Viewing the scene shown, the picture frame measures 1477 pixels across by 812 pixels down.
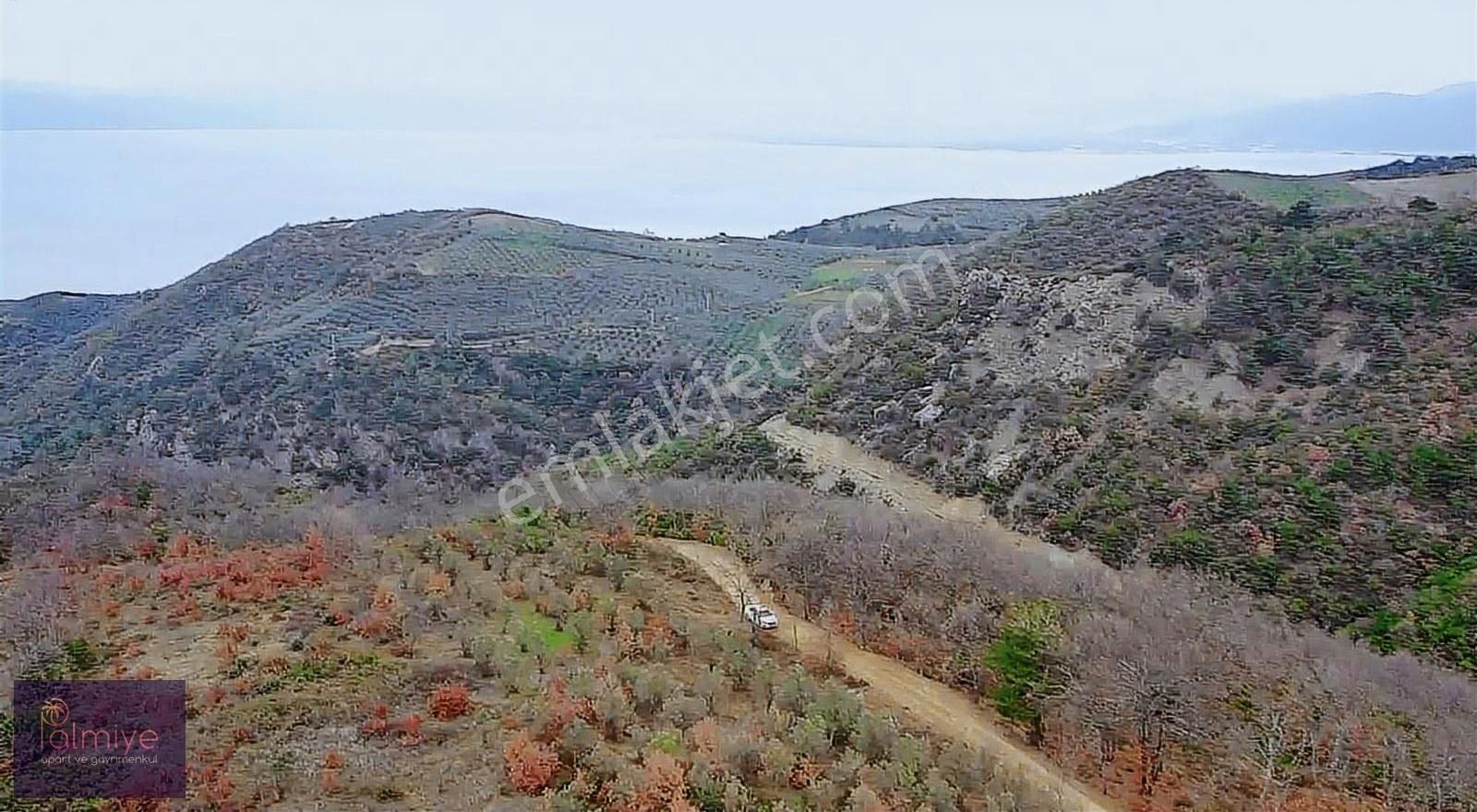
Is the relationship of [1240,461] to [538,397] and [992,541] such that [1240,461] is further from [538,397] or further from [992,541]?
[538,397]

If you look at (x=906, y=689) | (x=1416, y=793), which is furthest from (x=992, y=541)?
(x=1416, y=793)

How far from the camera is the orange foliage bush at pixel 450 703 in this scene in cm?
1133

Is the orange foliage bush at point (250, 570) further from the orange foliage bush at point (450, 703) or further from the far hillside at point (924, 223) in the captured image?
the far hillside at point (924, 223)

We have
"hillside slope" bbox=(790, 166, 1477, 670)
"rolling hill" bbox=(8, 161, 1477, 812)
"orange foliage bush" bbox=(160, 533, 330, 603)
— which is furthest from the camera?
"hillside slope" bbox=(790, 166, 1477, 670)

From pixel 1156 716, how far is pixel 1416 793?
102 inches

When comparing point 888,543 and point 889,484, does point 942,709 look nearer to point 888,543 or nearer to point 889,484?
point 888,543

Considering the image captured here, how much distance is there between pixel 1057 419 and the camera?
27.0 meters

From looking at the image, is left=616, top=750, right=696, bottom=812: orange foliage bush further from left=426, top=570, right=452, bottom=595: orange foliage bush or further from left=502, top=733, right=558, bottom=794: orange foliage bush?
left=426, top=570, right=452, bottom=595: orange foliage bush

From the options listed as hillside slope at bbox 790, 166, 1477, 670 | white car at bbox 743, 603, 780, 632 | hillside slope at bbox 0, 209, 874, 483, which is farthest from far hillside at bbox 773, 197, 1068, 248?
white car at bbox 743, 603, 780, 632

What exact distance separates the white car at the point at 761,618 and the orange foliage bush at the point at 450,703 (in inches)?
197

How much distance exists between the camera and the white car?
50.1ft

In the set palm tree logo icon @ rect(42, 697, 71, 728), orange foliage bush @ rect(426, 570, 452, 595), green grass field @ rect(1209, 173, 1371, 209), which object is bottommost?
orange foliage bush @ rect(426, 570, 452, 595)

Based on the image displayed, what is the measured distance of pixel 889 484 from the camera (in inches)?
1102

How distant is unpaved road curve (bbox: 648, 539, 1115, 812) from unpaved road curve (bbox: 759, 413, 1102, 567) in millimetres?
6520
